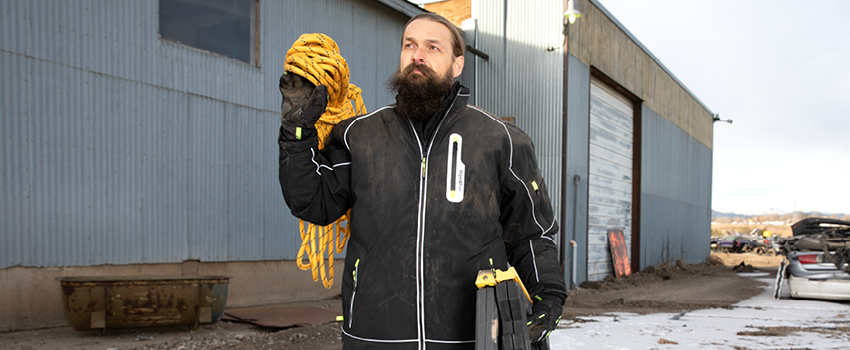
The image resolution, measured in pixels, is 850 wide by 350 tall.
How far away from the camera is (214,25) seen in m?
8.50

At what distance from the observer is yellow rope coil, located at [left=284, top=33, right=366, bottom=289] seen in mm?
2105

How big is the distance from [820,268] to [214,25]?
35.3 feet

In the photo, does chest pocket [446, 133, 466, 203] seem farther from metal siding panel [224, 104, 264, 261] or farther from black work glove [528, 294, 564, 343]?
metal siding panel [224, 104, 264, 261]

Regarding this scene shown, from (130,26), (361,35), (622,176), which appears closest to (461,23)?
(361,35)

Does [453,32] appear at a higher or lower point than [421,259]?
higher

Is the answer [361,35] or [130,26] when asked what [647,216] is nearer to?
[361,35]

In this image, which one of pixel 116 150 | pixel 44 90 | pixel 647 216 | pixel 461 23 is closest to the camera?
pixel 44 90

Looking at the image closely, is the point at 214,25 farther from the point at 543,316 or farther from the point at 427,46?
the point at 543,316

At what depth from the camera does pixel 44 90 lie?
6.58 meters

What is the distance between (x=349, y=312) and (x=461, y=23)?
1269cm

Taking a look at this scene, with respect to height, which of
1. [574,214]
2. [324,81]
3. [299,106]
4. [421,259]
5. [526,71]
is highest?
[526,71]

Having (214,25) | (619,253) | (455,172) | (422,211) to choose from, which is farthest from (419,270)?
(619,253)

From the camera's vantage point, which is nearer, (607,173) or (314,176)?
(314,176)

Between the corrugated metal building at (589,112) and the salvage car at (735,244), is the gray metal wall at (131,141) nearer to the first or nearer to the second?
the corrugated metal building at (589,112)
